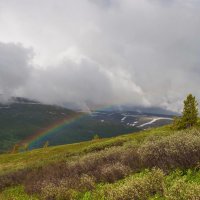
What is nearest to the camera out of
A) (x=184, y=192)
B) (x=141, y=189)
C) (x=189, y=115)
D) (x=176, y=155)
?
(x=184, y=192)

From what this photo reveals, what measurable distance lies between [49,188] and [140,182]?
925 cm

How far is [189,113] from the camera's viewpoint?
3073 inches

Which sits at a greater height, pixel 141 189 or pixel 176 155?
pixel 176 155

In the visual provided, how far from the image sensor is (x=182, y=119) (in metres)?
78.5

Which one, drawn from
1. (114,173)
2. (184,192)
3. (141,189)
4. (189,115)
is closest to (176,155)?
(114,173)

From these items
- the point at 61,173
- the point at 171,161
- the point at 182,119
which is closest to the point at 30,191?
the point at 61,173

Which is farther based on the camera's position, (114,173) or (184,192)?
(114,173)

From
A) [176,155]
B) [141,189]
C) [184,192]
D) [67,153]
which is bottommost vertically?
[67,153]

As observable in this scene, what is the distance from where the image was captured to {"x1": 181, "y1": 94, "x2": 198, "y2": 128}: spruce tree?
255ft

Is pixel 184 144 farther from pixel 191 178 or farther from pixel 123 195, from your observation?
pixel 123 195

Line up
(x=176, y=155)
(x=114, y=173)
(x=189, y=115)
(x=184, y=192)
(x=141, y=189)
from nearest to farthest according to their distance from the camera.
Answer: (x=184, y=192)
(x=141, y=189)
(x=176, y=155)
(x=114, y=173)
(x=189, y=115)

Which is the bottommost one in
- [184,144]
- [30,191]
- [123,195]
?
[30,191]

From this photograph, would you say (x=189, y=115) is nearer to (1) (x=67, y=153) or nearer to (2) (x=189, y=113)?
(2) (x=189, y=113)

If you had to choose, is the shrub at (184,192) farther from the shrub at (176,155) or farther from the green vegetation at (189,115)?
the green vegetation at (189,115)
